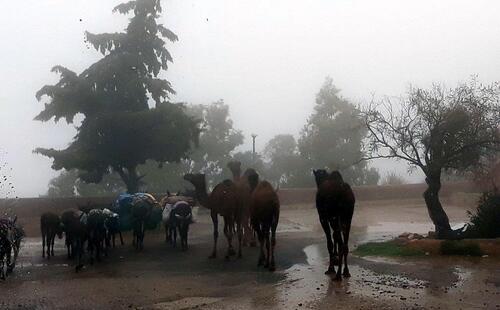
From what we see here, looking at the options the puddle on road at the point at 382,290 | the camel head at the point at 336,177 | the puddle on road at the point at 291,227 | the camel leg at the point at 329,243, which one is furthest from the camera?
the puddle on road at the point at 291,227

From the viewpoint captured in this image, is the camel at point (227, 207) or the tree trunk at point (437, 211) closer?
the camel at point (227, 207)

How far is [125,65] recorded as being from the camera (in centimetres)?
2750

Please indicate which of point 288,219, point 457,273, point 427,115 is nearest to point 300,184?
point 288,219

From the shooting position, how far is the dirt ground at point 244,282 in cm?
816

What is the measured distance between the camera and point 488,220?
14.1 meters

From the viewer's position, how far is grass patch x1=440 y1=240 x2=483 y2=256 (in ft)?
40.5

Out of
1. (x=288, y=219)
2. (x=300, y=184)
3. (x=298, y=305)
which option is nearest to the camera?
Result: (x=298, y=305)

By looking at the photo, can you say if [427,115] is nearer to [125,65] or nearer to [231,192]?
Answer: [231,192]

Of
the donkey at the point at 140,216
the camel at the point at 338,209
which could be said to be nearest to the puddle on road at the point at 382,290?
the camel at the point at 338,209

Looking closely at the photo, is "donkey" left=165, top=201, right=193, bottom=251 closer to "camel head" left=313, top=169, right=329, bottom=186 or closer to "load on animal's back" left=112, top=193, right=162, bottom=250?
"load on animal's back" left=112, top=193, right=162, bottom=250

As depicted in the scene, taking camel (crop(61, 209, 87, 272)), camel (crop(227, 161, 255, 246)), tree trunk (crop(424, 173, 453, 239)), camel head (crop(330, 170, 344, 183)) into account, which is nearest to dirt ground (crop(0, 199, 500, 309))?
camel (crop(61, 209, 87, 272))

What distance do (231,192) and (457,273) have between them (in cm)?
628

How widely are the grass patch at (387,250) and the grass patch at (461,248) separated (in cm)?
59

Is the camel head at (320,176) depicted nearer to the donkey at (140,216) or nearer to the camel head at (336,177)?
the camel head at (336,177)
